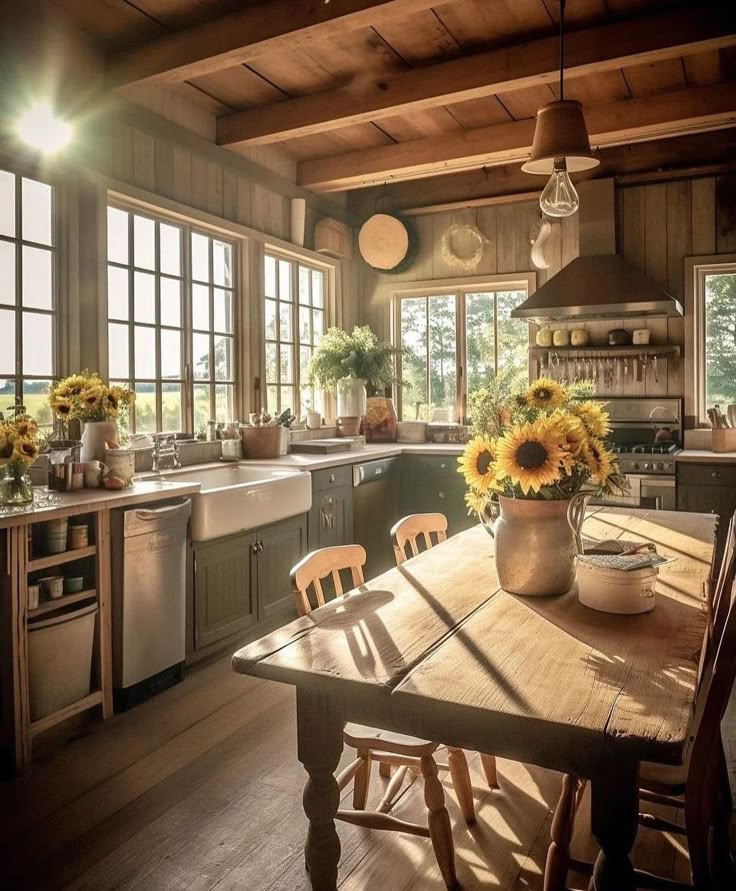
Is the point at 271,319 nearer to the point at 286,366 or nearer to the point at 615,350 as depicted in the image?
the point at 286,366

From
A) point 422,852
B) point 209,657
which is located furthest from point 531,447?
point 209,657

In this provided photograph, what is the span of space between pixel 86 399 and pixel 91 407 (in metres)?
0.05

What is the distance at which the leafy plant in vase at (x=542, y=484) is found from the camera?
5.64 feet

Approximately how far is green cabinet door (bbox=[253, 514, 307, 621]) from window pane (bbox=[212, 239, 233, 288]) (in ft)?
5.35

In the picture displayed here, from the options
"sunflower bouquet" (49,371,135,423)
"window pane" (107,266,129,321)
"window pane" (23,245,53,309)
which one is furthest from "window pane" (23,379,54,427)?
"window pane" (107,266,129,321)

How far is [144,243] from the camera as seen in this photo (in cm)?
402

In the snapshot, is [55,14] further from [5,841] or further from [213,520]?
[5,841]

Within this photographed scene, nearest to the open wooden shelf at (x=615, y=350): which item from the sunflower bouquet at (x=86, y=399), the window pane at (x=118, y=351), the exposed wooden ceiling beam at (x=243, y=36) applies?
the exposed wooden ceiling beam at (x=243, y=36)

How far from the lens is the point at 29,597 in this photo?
2562 millimetres

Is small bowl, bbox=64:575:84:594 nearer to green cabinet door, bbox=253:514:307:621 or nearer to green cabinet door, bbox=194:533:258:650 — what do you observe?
green cabinet door, bbox=194:533:258:650

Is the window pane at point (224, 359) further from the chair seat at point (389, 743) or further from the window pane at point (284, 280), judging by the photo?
the chair seat at point (389, 743)

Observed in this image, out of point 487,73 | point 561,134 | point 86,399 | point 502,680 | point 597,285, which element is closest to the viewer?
point 502,680

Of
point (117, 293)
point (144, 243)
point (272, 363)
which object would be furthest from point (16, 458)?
point (272, 363)

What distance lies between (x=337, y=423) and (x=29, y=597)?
129 inches
